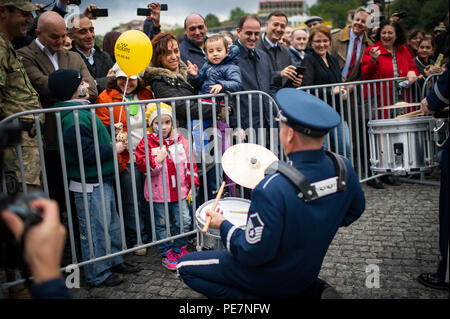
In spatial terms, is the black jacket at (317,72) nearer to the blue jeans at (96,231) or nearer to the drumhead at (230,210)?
the drumhead at (230,210)

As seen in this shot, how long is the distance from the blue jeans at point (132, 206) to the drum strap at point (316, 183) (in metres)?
2.25

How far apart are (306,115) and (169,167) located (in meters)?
2.07

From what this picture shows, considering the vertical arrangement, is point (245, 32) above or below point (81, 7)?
below

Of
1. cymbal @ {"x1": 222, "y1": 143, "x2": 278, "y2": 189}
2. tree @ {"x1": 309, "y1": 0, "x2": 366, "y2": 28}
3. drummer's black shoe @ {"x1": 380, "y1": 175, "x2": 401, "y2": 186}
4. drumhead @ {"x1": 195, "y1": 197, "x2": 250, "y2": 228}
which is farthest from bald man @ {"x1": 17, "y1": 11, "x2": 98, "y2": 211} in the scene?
tree @ {"x1": 309, "y1": 0, "x2": 366, "y2": 28}

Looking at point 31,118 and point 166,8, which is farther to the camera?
point 166,8

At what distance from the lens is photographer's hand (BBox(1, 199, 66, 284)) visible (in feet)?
4.97

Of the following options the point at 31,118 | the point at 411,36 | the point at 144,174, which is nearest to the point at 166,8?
the point at 144,174

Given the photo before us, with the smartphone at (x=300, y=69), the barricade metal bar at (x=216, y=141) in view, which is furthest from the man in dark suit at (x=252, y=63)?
the barricade metal bar at (x=216, y=141)

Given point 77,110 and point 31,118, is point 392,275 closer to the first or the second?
point 77,110

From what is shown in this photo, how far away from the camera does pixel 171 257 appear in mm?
4238

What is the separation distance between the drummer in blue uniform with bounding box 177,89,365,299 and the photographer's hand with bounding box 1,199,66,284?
3.88 feet

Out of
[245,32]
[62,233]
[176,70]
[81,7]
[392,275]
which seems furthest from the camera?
[81,7]

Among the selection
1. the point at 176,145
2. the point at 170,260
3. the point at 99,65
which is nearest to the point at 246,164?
the point at 176,145
